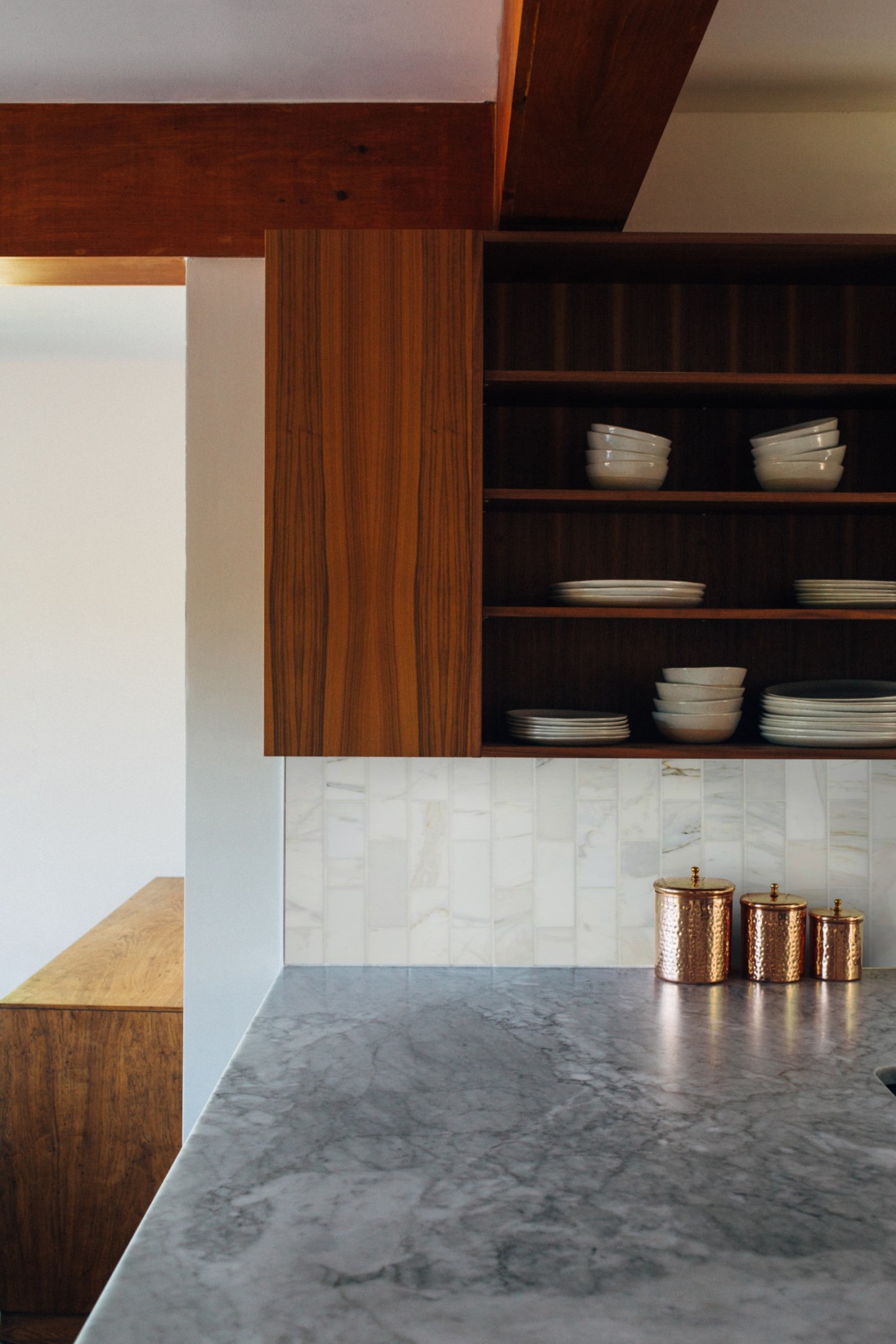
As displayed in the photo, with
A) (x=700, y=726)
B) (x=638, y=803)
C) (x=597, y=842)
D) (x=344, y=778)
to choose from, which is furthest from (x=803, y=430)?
(x=344, y=778)

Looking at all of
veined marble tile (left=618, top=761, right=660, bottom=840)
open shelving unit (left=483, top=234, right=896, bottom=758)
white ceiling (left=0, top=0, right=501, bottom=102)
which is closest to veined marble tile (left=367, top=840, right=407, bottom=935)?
open shelving unit (left=483, top=234, right=896, bottom=758)

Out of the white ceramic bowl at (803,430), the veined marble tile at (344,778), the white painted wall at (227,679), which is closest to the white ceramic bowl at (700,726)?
the white ceramic bowl at (803,430)

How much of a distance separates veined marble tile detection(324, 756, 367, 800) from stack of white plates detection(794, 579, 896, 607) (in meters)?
0.96

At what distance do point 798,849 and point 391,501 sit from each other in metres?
1.13

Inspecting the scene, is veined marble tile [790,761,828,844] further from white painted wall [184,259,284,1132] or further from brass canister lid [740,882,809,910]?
white painted wall [184,259,284,1132]

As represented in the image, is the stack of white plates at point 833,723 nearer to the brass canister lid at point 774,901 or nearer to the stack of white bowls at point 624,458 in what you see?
the brass canister lid at point 774,901

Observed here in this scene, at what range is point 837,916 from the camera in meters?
1.97

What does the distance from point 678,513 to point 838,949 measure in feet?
3.02

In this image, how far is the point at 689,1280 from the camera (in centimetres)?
104

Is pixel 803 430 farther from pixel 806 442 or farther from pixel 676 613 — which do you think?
pixel 676 613

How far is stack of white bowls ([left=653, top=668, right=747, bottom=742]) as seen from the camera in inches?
72.7

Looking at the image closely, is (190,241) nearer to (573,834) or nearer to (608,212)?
(608,212)

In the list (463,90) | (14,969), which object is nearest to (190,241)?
(463,90)

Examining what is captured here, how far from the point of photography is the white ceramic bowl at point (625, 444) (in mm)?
1843
